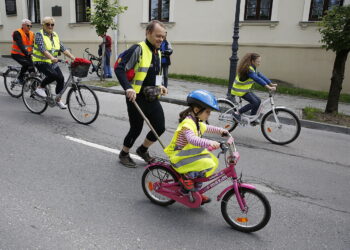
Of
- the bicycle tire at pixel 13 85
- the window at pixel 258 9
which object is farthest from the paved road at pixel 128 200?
the window at pixel 258 9

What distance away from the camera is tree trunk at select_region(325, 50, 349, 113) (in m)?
7.88

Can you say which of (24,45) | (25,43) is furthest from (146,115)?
(25,43)

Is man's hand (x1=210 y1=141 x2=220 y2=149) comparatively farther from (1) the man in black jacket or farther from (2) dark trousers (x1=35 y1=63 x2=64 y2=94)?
(2) dark trousers (x1=35 y1=63 x2=64 y2=94)

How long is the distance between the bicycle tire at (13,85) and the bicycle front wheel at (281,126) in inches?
242

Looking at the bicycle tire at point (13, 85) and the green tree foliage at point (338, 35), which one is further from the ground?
the green tree foliage at point (338, 35)

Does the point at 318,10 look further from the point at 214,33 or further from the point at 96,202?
the point at 96,202

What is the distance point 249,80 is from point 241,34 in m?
7.10

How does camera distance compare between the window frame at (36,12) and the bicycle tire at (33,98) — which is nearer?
the bicycle tire at (33,98)

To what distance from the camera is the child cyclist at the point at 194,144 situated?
9.63 feet

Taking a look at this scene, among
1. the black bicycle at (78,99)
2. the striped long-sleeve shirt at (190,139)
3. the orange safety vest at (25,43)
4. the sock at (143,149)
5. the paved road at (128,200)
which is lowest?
the paved road at (128,200)

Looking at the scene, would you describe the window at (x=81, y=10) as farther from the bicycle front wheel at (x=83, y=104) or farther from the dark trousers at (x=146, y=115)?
the dark trousers at (x=146, y=115)

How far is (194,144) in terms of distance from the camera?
2893 mm

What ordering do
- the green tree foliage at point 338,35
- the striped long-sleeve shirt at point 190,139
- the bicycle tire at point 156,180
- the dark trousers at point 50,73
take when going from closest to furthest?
the striped long-sleeve shirt at point 190,139, the bicycle tire at point 156,180, the dark trousers at point 50,73, the green tree foliage at point 338,35

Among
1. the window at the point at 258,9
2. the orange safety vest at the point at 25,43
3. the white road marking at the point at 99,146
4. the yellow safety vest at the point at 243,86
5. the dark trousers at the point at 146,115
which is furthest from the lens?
the window at the point at 258,9
